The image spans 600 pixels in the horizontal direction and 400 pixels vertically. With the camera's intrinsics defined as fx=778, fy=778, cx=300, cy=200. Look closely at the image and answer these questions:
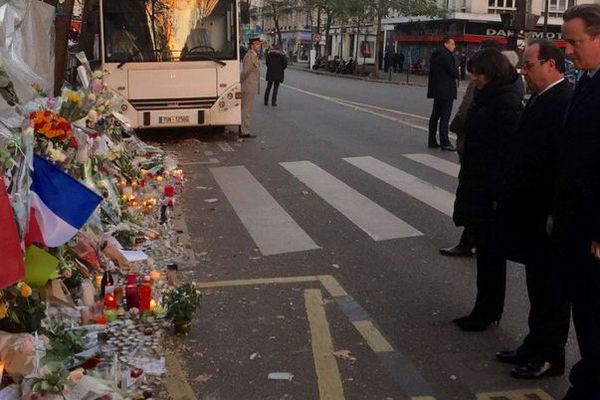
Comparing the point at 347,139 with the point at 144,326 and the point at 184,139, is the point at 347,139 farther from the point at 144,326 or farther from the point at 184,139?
the point at 144,326

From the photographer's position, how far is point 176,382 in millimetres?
4391

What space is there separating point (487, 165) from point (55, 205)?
9.03 feet

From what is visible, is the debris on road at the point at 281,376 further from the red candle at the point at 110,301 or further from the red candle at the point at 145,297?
the red candle at the point at 110,301

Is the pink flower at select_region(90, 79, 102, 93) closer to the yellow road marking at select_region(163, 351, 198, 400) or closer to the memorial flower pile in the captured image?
the memorial flower pile

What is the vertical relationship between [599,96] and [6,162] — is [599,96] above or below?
above

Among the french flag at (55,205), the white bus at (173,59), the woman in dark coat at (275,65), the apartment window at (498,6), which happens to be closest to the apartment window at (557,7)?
the apartment window at (498,6)

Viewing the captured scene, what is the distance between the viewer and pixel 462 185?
5371mm

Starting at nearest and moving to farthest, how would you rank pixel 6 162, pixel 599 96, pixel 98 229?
1. pixel 599 96
2. pixel 6 162
3. pixel 98 229

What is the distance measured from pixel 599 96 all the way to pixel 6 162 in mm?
2878

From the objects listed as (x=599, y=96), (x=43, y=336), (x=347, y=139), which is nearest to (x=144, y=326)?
(x=43, y=336)

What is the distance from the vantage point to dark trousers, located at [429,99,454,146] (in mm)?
13625

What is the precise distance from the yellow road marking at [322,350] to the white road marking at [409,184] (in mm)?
3400

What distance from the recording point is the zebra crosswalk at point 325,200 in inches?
307

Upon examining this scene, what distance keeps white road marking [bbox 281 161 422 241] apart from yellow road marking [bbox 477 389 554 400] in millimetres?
3484
